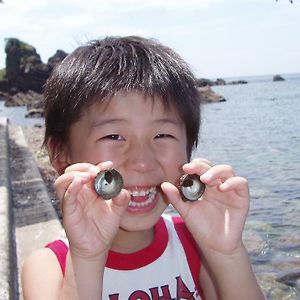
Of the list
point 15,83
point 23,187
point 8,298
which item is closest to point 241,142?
point 23,187

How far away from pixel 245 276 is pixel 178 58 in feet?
3.82

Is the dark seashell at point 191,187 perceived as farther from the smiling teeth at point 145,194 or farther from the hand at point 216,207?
the smiling teeth at point 145,194

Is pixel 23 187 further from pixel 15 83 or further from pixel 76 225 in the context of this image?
pixel 15 83

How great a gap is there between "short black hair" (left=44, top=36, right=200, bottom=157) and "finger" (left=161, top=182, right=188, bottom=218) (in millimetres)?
424

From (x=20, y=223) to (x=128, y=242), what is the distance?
3755mm

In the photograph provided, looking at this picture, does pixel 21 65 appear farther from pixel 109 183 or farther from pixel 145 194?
pixel 109 183

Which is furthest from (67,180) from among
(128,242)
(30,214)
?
(30,214)

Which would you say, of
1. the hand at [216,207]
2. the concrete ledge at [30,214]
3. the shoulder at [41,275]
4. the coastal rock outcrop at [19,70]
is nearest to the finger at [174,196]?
the hand at [216,207]

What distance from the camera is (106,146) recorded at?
7.20 feet

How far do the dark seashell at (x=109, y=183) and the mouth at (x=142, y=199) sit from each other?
0.25 m

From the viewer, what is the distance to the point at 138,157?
216cm

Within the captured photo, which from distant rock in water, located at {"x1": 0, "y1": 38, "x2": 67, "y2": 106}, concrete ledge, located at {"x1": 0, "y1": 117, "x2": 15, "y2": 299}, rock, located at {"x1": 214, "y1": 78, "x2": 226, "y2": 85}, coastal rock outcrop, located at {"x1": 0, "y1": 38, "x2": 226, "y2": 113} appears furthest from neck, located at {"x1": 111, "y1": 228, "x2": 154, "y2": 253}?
rock, located at {"x1": 214, "y1": 78, "x2": 226, "y2": 85}

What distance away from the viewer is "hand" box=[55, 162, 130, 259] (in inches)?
77.6

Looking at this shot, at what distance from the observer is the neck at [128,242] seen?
2508 millimetres
